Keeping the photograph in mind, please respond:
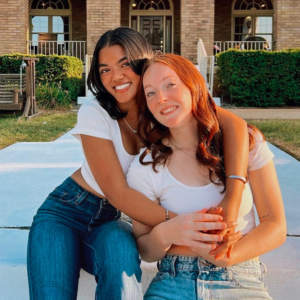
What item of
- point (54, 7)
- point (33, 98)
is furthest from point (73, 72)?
point (54, 7)

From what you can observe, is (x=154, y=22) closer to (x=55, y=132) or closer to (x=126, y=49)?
(x=55, y=132)

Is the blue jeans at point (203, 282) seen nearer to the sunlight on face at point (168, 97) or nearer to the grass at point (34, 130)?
the sunlight on face at point (168, 97)

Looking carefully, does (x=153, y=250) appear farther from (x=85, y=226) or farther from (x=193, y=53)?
(x=193, y=53)

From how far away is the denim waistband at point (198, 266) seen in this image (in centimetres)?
179

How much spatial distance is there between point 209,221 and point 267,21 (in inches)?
747

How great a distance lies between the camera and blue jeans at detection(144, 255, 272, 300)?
5.68ft

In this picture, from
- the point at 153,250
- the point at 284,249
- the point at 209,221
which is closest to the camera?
the point at 209,221

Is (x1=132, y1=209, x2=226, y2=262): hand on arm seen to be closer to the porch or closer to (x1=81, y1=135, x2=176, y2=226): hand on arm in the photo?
(x1=81, y1=135, x2=176, y2=226): hand on arm

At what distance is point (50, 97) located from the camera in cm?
1278

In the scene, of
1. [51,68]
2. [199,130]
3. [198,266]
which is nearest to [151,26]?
[51,68]

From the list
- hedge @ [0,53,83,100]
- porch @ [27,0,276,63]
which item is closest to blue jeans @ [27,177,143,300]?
hedge @ [0,53,83,100]

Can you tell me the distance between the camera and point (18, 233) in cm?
281

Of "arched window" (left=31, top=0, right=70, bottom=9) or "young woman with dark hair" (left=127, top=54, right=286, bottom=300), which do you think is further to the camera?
"arched window" (left=31, top=0, right=70, bottom=9)

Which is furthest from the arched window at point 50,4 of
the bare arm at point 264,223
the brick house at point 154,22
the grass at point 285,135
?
the bare arm at point 264,223
